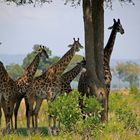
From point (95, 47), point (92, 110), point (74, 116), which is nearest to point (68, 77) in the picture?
point (95, 47)

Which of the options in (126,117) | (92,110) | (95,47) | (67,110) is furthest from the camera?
(95,47)

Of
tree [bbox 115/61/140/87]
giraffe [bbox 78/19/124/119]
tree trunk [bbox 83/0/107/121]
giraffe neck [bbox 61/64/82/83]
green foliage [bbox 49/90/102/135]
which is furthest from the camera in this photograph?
tree [bbox 115/61/140/87]

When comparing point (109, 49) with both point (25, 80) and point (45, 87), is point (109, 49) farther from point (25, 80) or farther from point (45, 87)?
point (25, 80)

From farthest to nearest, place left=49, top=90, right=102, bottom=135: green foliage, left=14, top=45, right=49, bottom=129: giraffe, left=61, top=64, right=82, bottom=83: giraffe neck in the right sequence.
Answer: left=61, top=64, right=82, bottom=83: giraffe neck, left=14, top=45, right=49, bottom=129: giraffe, left=49, top=90, right=102, bottom=135: green foliage

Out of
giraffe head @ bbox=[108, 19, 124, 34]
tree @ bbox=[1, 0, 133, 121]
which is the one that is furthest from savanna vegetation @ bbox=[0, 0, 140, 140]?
giraffe head @ bbox=[108, 19, 124, 34]

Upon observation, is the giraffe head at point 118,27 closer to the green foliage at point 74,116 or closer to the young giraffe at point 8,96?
the young giraffe at point 8,96

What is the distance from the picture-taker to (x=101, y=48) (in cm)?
1284

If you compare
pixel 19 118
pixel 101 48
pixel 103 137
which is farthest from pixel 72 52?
pixel 103 137

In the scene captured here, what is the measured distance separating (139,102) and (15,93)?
29.9ft

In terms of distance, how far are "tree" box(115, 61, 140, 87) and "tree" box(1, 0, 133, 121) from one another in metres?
89.1

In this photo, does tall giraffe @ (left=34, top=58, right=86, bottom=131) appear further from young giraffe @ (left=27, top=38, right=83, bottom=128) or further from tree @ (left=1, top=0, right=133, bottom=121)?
tree @ (left=1, top=0, right=133, bottom=121)

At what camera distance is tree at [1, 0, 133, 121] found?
487 inches

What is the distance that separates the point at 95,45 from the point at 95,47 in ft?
0.19

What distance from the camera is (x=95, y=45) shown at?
12.8 m
